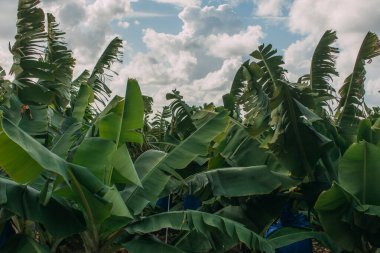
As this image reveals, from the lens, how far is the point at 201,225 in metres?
5.05

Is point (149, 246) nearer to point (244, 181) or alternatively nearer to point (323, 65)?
point (244, 181)

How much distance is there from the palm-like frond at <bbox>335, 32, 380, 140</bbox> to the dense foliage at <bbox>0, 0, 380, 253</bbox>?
16mm

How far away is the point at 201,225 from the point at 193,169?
2.52 m

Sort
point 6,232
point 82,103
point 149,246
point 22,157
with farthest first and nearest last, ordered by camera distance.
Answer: point 82,103, point 6,232, point 149,246, point 22,157

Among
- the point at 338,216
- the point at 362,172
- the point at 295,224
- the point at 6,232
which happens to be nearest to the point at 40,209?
the point at 6,232

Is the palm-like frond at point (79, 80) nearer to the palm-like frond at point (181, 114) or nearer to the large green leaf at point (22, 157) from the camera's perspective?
the palm-like frond at point (181, 114)

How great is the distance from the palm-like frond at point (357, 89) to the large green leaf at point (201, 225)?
122 inches

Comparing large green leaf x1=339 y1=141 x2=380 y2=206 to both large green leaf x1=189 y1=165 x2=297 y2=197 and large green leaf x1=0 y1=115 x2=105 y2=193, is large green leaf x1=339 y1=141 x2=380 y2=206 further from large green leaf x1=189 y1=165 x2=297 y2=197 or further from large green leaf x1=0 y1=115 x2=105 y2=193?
large green leaf x1=0 y1=115 x2=105 y2=193

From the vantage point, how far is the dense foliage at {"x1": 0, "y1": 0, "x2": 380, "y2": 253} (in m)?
4.80

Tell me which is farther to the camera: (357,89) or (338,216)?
(357,89)

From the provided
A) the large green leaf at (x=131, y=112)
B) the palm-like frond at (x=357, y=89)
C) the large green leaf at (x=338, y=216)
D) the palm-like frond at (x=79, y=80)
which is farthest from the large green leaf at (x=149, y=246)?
the palm-like frond at (x=79, y=80)

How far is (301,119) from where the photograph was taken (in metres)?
5.75

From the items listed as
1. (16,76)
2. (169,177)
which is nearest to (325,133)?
(169,177)

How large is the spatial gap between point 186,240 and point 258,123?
1.69m
